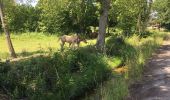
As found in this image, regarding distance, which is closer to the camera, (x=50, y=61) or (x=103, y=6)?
(x=50, y=61)

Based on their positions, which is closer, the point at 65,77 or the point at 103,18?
the point at 65,77

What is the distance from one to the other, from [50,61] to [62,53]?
154cm

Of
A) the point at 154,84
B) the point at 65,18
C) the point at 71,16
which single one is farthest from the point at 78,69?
the point at 65,18

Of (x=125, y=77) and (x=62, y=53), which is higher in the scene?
(x=62, y=53)

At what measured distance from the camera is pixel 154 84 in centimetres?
1362

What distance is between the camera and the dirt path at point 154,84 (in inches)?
471

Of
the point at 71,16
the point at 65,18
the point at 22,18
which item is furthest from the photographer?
the point at 22,18

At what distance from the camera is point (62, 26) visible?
38.5m

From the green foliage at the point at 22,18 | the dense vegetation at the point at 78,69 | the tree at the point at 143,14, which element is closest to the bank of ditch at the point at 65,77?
the dense vegetation at the point at 78,69

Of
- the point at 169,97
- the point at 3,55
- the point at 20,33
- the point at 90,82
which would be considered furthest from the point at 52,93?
the point at 20,33

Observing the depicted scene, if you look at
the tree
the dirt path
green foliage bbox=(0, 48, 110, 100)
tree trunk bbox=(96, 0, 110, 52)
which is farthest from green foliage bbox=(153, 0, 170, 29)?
green foliage bbox=(0, 48, 110, 100)

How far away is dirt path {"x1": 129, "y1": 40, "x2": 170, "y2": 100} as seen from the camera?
11969 mm

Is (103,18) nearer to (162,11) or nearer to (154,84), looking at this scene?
(154,84)

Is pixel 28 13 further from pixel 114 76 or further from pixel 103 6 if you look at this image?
pixel 114 76
